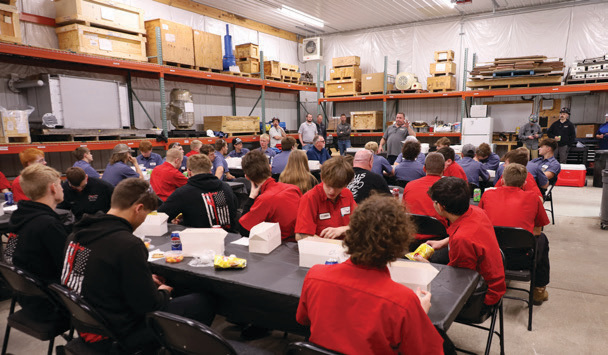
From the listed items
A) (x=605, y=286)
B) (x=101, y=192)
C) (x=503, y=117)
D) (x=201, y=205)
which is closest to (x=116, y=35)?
(x=101, y=192)

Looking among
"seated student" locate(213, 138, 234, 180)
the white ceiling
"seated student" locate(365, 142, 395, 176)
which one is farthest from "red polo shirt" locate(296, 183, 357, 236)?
the white ceiling

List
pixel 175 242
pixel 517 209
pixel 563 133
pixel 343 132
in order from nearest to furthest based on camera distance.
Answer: pixel 175 242 < pixel 517 209 < pixel 563 133 < pixel 343 132

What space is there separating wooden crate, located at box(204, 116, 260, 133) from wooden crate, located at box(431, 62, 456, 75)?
597 cm

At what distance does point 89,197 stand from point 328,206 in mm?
2876

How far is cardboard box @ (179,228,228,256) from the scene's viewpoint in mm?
2467

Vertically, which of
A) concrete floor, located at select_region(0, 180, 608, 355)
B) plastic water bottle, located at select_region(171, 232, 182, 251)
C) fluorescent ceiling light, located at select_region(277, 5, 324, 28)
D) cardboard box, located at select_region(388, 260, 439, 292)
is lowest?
concrete floor, located at select_region(0, 180, 608, 355)

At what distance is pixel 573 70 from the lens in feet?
32.3

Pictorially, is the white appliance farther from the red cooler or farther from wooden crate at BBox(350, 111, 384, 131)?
wooden crate at BBox(350, 111, 384, 131)

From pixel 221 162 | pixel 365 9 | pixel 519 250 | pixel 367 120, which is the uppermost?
pixel 365 9

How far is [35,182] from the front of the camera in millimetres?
2479

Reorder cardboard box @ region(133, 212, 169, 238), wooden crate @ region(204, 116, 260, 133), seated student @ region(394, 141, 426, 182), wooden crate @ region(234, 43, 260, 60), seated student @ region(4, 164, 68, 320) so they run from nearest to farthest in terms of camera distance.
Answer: seated student @ region(4, 164, 68, 320) < cardboard box @ region(133, 212, 169, 238) < seated student @ region(394, 141, 426, 182) < wooden crate @ region(204, 116, 260, 133) < wooden crate @ region(234, 43, 260, 60)

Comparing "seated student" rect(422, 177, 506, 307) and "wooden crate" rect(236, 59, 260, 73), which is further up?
"wooden crate" rect(236, 59, 260, 73)

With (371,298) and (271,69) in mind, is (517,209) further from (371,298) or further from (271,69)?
(271,69)

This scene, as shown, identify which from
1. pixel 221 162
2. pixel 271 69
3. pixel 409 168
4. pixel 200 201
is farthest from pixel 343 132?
pixel 200 201
